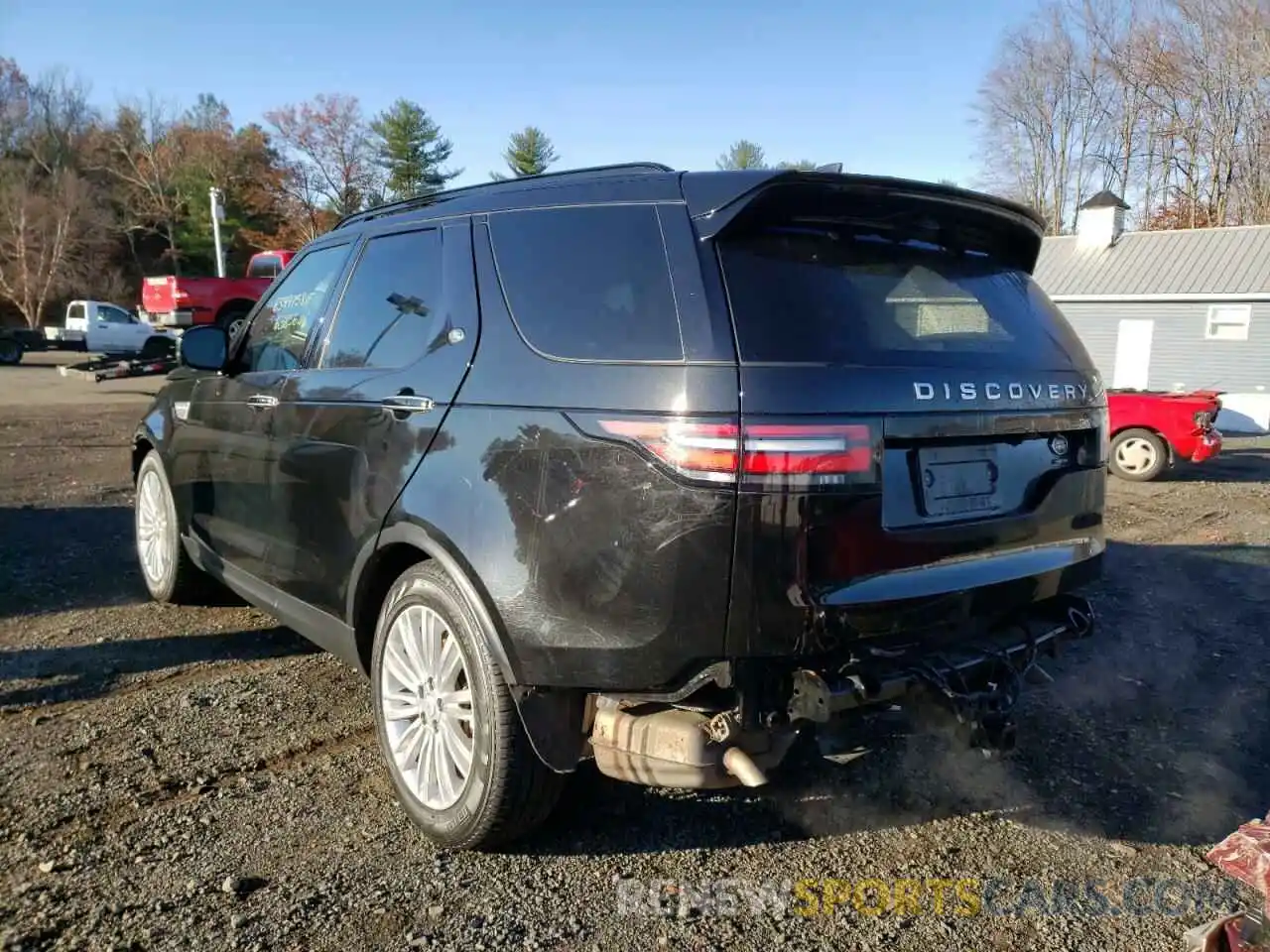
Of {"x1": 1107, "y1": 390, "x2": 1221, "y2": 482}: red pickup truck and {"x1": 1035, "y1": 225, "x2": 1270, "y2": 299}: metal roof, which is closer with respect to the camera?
{"x1": 1107, "y1": 390, "x2": 1221, "y2": 482}: red pickup truck

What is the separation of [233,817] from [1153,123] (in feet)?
150

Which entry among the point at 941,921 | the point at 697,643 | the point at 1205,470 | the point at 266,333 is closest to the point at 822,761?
the point at 941,921

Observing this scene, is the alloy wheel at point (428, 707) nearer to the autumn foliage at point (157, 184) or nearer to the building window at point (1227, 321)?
the building window at point (1227, 321)

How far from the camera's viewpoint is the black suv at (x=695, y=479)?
2.34 m

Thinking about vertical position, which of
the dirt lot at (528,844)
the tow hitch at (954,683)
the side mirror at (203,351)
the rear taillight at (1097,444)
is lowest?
the dirt lot at (528,844)

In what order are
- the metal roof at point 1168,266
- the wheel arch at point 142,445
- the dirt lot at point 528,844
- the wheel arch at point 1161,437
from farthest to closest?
the metal roof at point 1168,266, the wheel arch at point 1161,437, the wheel arch at point 142,445, the dirt lot at point 528,844

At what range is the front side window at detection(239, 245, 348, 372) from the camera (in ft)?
13.0

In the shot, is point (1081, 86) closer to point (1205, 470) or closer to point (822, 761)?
point (1205, 470)

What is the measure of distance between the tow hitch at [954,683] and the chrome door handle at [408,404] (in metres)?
1.40

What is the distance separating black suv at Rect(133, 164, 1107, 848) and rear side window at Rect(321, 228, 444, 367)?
0.06 feet

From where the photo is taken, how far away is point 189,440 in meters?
4.75

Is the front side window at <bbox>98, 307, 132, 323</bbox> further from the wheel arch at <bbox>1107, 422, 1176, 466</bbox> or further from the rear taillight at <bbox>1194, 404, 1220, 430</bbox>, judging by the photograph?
the rear taillight at <bbox>1194, 404, 1220, 430</bbox>

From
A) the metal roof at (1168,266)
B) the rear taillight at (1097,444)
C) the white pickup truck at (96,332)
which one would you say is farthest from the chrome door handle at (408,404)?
the white pickup truck at (96,332)

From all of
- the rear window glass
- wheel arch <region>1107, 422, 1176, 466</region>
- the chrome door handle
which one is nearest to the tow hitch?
the rear window glass
